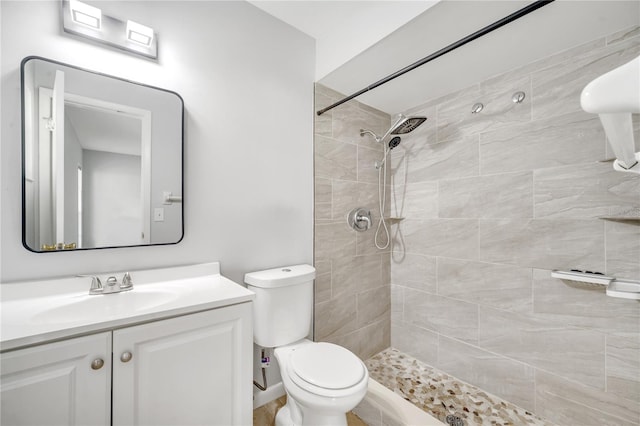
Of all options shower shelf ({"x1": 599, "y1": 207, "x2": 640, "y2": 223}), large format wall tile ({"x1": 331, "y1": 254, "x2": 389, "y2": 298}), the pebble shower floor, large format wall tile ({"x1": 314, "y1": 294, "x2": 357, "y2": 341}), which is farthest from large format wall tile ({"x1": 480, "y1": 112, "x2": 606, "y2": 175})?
the pebble shower floor

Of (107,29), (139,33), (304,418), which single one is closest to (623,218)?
(304,418)

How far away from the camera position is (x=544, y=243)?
162 cm

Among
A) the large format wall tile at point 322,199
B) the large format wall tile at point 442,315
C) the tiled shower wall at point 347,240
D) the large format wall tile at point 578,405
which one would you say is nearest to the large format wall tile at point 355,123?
the tiled shower wall at point 347,240

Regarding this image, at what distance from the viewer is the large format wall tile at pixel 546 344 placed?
4.79 feet

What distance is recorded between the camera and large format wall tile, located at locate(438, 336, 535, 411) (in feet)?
5.52

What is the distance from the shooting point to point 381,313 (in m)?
2.34

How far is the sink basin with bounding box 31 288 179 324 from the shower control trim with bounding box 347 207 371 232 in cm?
133

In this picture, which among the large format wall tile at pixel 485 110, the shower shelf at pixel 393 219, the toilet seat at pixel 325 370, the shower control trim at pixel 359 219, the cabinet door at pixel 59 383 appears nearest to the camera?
the cabinet door at pixel 59 383

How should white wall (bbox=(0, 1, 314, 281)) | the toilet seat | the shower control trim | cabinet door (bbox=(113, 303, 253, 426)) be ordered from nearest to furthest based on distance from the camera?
cabinet door (bbox=(113, 303, 253, 426)) < white wall (bbox=(0, 1, 314, 281)) < the toilet seat < the shower control trim

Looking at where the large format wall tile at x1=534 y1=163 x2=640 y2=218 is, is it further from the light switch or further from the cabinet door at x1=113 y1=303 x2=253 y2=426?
the light switch

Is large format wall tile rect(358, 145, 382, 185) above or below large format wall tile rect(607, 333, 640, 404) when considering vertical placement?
above

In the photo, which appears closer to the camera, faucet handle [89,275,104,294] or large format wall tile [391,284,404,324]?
faucet handle [89,275,104,294]

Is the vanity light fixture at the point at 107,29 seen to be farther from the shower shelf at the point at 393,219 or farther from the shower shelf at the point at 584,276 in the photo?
the shower shelf at the point at 584,276

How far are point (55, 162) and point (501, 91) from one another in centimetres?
249
